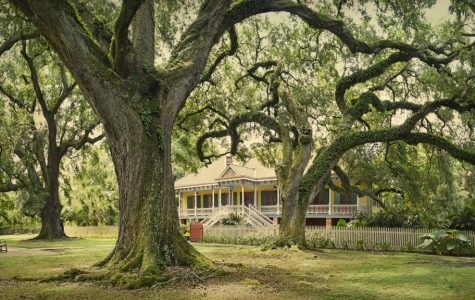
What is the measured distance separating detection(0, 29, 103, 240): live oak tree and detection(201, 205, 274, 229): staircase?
11.7 meters

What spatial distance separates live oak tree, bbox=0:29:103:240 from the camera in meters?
34.4

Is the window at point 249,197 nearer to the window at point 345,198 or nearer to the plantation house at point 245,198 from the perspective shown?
the plantation house at point 245,198

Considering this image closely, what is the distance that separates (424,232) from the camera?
2067cm

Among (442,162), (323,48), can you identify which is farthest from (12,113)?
(442,162)

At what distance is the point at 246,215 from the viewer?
38.7 meters

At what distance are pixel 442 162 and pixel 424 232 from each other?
7141 mm

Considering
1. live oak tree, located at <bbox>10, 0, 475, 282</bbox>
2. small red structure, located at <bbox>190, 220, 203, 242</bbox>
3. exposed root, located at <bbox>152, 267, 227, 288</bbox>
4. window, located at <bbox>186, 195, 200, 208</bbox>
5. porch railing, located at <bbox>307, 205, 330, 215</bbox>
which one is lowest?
small red structure, located at <bbox>190, 220, 203, 242</bbox>

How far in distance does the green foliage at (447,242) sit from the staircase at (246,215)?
1804 cm

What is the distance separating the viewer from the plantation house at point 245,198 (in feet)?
130

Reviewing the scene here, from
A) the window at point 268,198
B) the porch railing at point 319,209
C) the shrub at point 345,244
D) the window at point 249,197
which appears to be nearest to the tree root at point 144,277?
the shrub at point 345,244

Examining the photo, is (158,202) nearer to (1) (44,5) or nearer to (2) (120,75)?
(2) (120,75)

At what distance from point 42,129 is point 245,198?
20.9m

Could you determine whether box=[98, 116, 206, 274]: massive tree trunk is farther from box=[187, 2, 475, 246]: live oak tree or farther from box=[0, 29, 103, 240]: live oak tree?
box=[0, 29, 103, 240]: live oak tree

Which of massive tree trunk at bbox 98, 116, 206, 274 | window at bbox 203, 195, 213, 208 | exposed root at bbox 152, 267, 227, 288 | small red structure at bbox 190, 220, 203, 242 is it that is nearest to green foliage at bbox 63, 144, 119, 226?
window at bbox 203, 195, 213, 208
